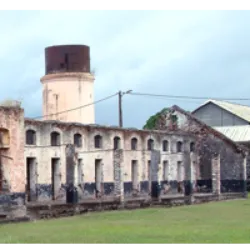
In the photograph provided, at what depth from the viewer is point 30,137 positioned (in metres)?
29.1

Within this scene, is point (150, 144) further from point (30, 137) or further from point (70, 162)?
point (70, 162)

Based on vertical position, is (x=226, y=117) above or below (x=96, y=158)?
above

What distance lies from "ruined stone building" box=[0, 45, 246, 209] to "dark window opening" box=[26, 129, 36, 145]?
0.05 m

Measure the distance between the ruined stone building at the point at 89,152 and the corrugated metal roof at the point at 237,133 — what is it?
3150mm

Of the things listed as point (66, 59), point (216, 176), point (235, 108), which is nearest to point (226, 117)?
point (235, 108)

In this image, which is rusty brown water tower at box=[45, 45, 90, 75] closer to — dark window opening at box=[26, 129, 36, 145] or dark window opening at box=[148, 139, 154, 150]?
dark window opening at box=[148, 139, 154, 150]

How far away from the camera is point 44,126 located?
29.7m

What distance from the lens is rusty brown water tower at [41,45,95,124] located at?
45.3 metres

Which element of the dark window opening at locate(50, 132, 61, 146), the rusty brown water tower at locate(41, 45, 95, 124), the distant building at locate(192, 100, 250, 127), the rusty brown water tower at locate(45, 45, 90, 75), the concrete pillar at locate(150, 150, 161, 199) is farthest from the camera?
the distant building at locate(192, 100, 250, 127)

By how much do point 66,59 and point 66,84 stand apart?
1.86 m

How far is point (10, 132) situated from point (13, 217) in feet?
10.8

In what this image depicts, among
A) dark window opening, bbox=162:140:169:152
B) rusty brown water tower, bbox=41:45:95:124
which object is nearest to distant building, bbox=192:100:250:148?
dark window opening, bbox=162:140:169:152

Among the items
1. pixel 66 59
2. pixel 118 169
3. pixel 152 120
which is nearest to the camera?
pixel 118 169

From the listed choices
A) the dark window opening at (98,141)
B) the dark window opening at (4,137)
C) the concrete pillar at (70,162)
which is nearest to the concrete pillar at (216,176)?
the dark window opening at (98,141)
